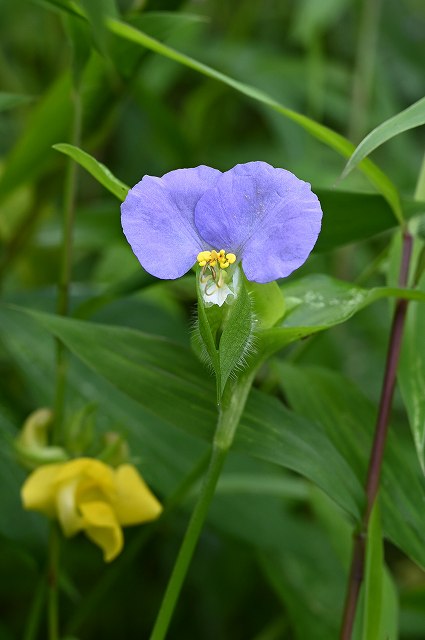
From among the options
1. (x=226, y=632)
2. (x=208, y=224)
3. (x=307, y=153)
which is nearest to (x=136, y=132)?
(x=307, y=153)

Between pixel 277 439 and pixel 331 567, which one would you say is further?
pixel 331 567

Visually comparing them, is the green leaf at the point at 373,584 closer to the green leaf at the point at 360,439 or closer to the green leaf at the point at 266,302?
the green leaf at the point at 360,439

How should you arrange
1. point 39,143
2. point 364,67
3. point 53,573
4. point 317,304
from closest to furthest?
point 317,304, point 53,573, point 39,143, point 364,67

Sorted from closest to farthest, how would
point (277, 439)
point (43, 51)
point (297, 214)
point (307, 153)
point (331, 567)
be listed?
point (297, 214), point (277, 439), point (331, 567), point (307, 153), point (43, 51)

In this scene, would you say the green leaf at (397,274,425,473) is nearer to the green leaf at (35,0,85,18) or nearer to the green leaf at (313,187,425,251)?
the green leaf at (313,187,425,251)

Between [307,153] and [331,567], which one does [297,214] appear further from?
[307,153]

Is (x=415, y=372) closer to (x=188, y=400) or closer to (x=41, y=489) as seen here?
(x=188, y=400)

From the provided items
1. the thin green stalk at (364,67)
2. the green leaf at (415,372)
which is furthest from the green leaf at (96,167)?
the thin green stalk at (364,67)

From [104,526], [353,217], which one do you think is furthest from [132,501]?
[353,217]
